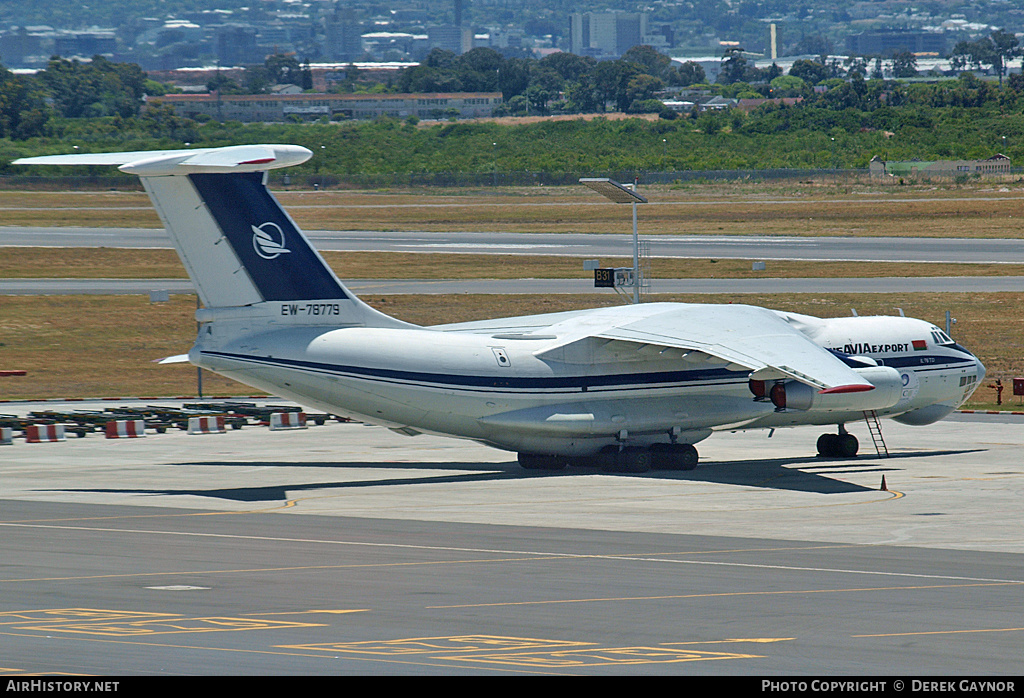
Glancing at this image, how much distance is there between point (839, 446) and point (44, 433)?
900 inches

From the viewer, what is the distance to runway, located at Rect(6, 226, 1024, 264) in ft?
267

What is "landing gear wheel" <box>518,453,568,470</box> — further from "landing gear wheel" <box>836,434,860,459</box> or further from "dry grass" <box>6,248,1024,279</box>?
"dry grass" <box>6,248,1024,279</box>

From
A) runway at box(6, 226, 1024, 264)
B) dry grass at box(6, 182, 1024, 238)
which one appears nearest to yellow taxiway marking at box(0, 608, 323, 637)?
runway at box(6, 226, 1024, 264)

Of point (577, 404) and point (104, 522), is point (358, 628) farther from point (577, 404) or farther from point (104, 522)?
point (577, 404)

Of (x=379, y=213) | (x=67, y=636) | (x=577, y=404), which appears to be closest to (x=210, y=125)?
(x=379, y=213)

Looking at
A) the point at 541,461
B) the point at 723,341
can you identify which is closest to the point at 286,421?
the point at 541,461

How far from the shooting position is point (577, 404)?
1309 inches

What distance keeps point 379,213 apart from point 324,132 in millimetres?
61161

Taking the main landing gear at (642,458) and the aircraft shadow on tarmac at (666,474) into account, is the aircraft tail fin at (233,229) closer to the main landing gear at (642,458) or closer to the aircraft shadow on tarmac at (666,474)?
the aircraft shadow on tarmac at (666,474)

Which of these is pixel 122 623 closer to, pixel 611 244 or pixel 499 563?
pixel 499 563

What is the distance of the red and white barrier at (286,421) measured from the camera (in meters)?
42.6

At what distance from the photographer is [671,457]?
112 feet

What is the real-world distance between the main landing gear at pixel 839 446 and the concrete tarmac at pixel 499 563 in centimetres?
49

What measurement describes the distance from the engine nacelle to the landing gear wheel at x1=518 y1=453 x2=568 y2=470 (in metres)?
5.67
